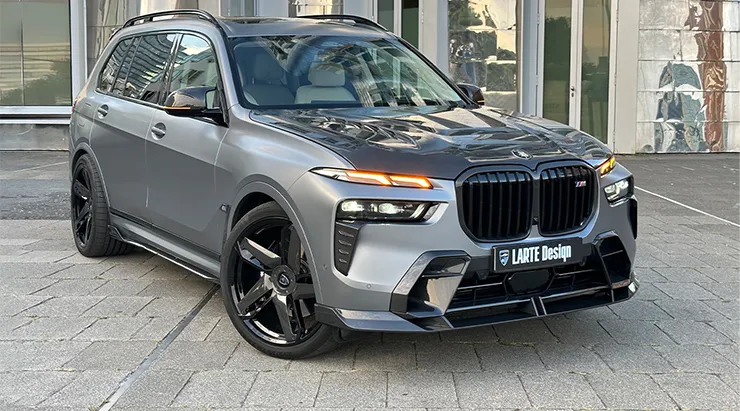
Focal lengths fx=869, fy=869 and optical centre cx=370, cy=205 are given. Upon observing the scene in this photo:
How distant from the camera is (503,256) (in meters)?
3.94

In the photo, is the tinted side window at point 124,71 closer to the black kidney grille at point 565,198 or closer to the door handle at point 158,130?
the door handle at point 158,130

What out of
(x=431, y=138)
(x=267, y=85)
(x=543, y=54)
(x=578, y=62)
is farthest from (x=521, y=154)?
(x=543, y=54)

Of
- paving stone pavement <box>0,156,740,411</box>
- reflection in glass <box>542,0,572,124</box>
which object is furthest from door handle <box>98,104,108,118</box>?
reflection in glass <box>542,0,572,124</box>

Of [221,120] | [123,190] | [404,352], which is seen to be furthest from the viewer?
[123,190]

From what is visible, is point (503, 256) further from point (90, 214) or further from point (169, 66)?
point (90, 214)

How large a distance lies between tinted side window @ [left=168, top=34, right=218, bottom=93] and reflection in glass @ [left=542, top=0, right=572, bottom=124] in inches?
410

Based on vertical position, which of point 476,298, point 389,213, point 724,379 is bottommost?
point 724,379

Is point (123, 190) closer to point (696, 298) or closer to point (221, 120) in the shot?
point (221, 120)

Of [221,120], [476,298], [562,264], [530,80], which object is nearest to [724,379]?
[562,264]

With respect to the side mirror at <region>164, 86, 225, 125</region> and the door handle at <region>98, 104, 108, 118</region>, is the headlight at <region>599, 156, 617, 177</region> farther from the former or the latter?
the door handle at <region>98, 104, 108, 118</region>

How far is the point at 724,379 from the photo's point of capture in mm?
4148

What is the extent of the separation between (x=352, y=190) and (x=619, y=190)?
1489 millimetres

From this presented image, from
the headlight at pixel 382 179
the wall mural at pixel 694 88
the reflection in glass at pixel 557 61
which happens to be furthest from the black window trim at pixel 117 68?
the wall mural at pixel 694 88

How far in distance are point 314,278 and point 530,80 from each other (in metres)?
11.8
